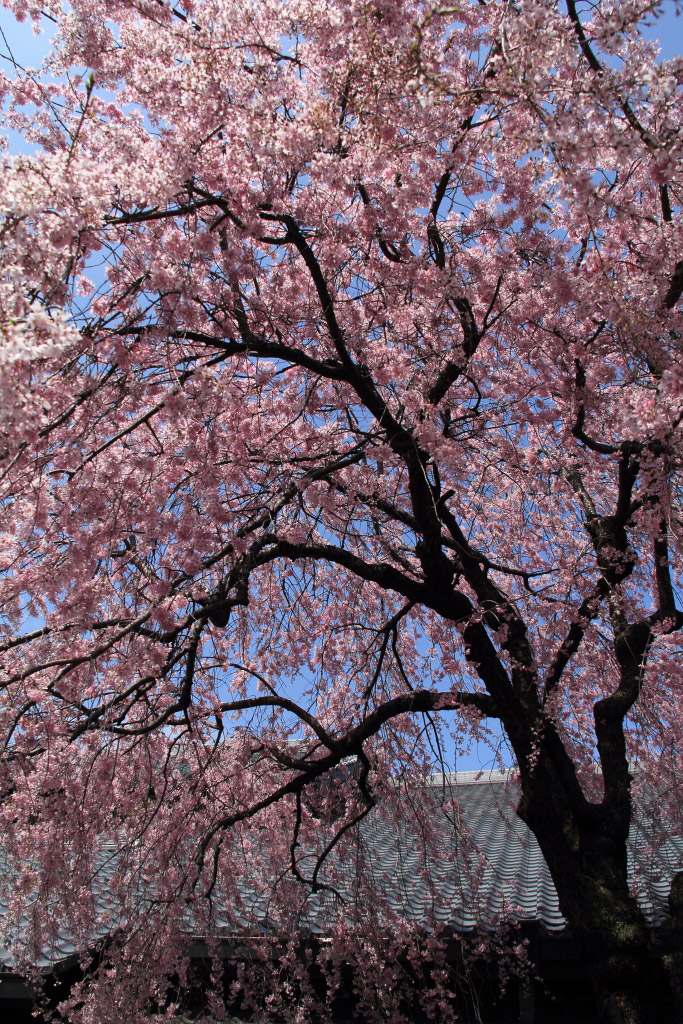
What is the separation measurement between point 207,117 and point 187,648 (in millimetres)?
2835

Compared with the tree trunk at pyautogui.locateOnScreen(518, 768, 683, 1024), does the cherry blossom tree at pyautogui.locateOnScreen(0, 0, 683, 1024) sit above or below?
above

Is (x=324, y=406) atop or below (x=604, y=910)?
atop

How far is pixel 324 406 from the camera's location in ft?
17.1

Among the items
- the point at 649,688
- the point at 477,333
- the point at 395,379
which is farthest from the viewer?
the point at 649,688

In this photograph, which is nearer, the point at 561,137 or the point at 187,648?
the point at 561,137

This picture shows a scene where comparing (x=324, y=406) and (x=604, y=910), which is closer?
(x=604, y=910)

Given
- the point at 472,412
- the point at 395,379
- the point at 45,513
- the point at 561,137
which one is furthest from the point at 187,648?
the point at 561,137

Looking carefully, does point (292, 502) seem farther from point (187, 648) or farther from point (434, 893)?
point (434, 893)

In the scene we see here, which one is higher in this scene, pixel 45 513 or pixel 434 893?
pixel 45 513

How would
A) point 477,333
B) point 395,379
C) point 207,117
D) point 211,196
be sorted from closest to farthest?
point 211,196, point 207,117, point 395,379, point 477,333

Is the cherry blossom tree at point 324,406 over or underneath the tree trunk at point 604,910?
over

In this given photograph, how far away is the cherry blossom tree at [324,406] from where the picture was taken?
303 cm

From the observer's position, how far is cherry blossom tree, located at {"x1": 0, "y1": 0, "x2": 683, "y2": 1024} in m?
3.03

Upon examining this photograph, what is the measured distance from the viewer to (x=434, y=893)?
15.4ft
